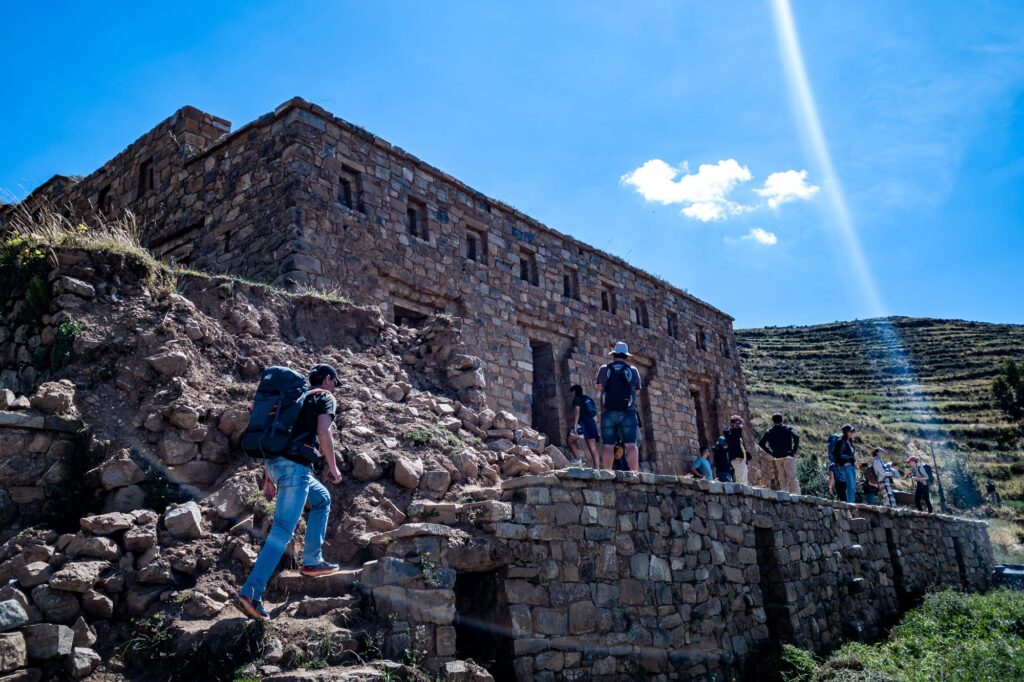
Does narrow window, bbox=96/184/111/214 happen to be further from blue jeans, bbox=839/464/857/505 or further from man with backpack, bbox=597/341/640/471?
blue jeans, bbox=839/464/857/505

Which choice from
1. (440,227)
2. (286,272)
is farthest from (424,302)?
(286,272)

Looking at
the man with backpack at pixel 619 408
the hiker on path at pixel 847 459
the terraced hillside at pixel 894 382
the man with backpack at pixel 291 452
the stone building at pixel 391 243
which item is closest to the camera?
the man with backpack at pixel 291 452

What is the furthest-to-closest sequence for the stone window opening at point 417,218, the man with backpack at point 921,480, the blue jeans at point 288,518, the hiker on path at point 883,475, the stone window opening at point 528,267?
the man with backpack at point 921,480, the stone window opening at point 528,267, the hiker on path at point 883,475, the stone window opening at point 417,218, the blue jeans at point 288,518

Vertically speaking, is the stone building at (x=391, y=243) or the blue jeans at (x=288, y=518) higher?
the stone building at (x=391, y=243)

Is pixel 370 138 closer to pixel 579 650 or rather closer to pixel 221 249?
pixel 221 249

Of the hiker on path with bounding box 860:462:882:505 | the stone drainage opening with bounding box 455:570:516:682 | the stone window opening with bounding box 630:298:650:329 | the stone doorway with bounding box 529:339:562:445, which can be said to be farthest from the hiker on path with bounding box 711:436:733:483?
the stone drainage opening with bounding box 455:570:516:682

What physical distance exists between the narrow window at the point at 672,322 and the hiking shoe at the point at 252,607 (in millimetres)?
15425

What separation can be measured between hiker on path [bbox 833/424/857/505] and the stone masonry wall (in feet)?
4.56

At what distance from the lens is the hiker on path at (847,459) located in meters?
12.8

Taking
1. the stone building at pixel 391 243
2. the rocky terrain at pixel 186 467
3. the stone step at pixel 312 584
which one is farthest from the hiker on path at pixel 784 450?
the stone step at pixel 312 584

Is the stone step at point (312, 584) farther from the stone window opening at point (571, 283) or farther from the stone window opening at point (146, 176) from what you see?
the stone window opening at point (571, 283)

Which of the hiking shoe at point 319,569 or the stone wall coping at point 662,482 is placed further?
the stone wall coping at point 662,482

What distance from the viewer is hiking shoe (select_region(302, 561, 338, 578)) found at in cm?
543

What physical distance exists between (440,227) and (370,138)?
1.97 meters
